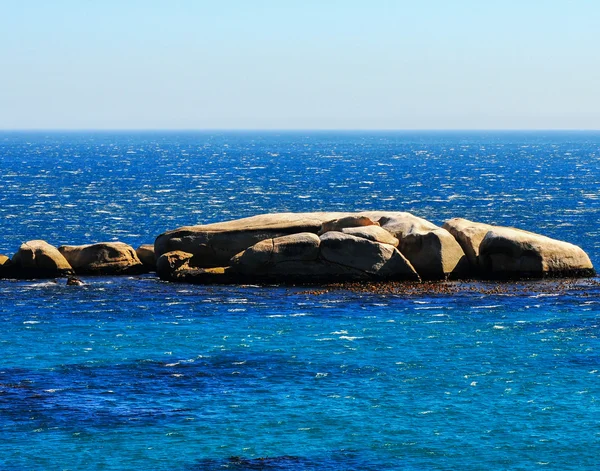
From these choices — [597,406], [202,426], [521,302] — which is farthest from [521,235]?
[202,426]

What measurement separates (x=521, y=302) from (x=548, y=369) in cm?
1111

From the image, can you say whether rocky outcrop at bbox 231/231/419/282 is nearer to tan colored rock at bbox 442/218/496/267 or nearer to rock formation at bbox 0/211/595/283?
rock formation at bbox 0/211/595/283

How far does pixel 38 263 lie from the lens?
54188 millimetres

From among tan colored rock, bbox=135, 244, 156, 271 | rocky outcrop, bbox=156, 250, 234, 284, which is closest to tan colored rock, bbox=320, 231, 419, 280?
rocky outcrop, bbox=156, 250, 234, 284

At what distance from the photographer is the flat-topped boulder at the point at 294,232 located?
52406 millimetres

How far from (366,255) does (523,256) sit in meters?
8.57

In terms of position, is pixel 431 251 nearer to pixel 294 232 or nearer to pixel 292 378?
pixel 294 232

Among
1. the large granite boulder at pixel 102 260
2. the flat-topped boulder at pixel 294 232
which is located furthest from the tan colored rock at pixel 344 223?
the large granite boulder at pixel 102 260

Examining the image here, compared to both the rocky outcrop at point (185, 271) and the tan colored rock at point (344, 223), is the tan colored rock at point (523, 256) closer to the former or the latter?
the tan colored rock at point (344, 223)

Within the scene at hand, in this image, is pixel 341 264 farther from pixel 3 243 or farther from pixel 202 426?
pixel 3 243

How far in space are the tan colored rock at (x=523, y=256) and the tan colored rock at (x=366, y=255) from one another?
465cm

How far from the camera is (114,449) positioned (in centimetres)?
2809

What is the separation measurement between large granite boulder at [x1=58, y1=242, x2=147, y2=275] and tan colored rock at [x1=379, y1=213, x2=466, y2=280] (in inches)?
595

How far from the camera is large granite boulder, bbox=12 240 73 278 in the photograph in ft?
177
